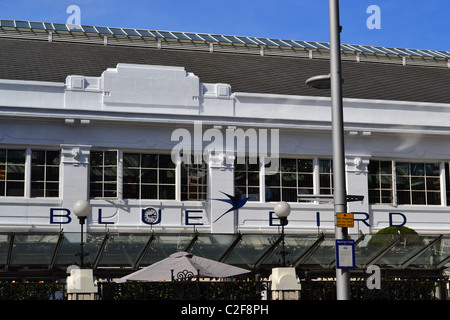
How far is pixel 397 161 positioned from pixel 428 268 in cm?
616

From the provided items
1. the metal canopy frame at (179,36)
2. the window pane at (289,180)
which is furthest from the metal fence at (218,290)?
the metal canopy frame at (179,36)

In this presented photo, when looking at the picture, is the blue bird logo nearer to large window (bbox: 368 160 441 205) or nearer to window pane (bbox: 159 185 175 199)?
window pane (bbox: 159 185 175 199)

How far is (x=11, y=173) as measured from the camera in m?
27.4

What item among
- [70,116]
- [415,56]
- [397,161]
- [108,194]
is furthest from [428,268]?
[415,56]

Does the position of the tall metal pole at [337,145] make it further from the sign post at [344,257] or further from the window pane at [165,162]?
the window pane at [165,162]

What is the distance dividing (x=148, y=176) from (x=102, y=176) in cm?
166

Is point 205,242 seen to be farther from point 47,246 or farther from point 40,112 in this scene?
point 40,112

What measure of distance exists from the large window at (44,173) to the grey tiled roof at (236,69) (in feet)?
10.6

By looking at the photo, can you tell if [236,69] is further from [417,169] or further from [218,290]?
[218,290]

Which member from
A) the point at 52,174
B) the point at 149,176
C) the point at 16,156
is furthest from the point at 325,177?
the point at 16,156

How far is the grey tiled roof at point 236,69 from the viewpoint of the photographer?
3130cm

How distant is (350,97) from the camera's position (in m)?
32.1
